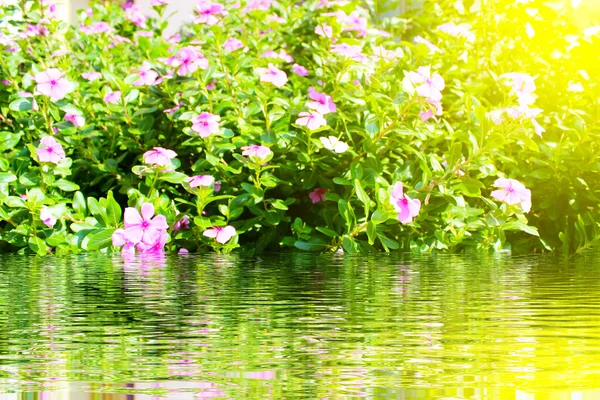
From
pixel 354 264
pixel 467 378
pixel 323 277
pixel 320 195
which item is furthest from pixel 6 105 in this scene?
pixel 467 378

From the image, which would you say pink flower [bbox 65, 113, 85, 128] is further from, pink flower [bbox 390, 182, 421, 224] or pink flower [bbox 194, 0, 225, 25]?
pink flower [bbox 390, 182, 421, 224]

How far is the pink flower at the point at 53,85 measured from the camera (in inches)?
98.6

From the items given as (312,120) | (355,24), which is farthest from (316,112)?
(355,24)

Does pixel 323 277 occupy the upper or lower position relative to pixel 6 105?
lower

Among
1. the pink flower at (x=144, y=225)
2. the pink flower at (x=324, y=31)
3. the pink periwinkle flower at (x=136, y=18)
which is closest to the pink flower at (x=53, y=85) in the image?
the pink flower at (x=144, y=225)

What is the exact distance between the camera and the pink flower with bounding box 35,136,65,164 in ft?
7.93

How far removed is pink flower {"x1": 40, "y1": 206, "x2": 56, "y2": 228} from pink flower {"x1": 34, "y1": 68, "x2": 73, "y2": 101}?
410 mm

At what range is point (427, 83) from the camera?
2.22 m

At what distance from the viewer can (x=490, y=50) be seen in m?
3.49

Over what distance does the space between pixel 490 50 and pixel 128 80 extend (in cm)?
171

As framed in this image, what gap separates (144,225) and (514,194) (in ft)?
3.60

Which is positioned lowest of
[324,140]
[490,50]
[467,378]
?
[467,378]

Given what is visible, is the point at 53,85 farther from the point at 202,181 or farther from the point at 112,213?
the point at 202,181

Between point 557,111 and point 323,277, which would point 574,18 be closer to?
point 557,111
